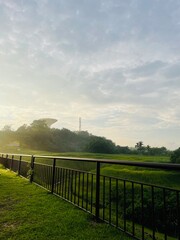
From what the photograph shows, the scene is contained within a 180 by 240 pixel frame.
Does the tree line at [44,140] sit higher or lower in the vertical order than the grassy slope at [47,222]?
higher

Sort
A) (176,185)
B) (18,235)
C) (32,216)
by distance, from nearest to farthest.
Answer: (18,235) → (32,216) → (176,185)

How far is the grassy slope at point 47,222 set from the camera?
297cm

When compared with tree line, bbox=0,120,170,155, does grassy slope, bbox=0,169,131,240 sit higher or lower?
lower

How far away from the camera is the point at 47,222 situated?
11.4ft

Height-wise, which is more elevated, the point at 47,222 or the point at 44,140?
the point at 44,140

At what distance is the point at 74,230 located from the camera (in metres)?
3.16

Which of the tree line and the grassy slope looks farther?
the tree line

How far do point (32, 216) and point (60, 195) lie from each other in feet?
5.06

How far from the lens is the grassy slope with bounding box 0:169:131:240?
9.75ft

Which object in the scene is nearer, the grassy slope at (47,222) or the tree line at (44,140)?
the grassy slope at (47,222)

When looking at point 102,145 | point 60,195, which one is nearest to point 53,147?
point 102,145

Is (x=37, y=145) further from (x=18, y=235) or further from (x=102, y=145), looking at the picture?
(x=18, y=235)

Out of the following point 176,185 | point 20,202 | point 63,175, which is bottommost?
point 176,185

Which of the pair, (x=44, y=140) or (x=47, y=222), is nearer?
(x=47, y=222)
